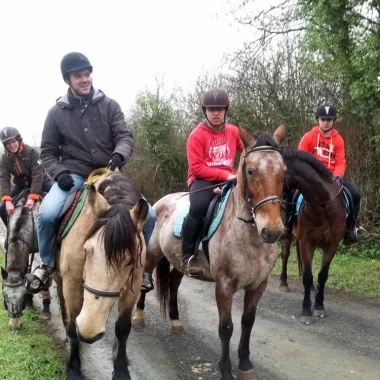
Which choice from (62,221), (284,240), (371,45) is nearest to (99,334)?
(62,221)

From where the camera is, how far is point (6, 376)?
12.3 feet

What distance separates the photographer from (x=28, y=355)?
4191mm

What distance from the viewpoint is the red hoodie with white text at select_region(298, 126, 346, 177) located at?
6406mm

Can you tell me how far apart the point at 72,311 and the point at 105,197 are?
113 cm

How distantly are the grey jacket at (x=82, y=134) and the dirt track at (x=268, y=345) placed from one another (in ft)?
7.15

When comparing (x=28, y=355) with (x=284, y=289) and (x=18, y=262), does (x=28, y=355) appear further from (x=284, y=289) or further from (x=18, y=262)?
(x=284, y=289)

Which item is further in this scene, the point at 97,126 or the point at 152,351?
the point at 152,351

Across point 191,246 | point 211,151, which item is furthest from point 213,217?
point 211,151

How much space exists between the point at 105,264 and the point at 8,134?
13.4ft

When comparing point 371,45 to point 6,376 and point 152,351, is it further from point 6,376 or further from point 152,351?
point 6,376

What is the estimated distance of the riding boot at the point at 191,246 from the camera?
14.2 feet

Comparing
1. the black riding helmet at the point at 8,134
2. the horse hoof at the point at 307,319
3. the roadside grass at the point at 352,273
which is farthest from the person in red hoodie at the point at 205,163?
the roadside grass at the point at 352,273

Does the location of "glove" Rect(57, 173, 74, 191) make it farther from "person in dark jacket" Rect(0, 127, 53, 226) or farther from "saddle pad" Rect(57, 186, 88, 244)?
"person in dark jacket" Rect(0, 127, 53, 226)

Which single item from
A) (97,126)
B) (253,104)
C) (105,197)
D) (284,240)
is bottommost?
(284,240)
